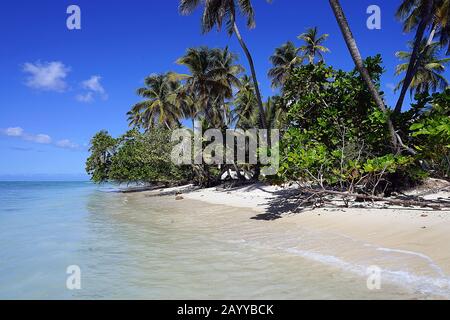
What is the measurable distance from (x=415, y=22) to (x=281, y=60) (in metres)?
13.1

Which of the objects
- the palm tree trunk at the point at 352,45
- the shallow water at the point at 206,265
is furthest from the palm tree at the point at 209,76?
the shallow water at the point at 206,265

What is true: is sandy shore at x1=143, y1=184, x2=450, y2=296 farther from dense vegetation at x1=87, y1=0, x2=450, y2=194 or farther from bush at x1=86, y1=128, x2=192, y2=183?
bush at x1=86, y1=128, x2=192, y2=183

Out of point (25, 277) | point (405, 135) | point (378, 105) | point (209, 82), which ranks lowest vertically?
point (25, 277)

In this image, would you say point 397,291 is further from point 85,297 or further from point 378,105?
point 378,105

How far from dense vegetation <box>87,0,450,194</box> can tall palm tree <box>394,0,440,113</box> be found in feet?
0.16

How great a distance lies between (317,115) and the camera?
41.2 ft

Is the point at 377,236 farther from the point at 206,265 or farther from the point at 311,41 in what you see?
the point at 311,41

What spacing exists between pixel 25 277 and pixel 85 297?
181 centimetres

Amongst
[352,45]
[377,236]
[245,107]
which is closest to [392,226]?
[377,236]

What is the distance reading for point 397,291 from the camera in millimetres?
4391

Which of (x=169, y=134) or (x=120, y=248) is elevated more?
(x=169, y=134)

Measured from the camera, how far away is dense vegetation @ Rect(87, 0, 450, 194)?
10.1 meters

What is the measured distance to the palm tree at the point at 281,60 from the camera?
29.2m

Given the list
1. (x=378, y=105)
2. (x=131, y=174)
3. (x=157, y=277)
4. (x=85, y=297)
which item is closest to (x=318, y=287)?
(x=157, y=277)
